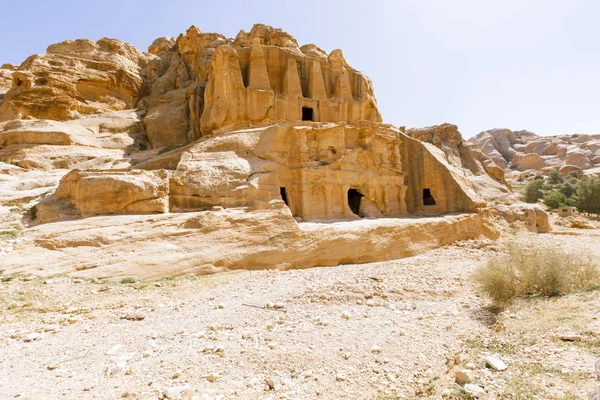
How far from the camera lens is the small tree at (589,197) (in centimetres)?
3466

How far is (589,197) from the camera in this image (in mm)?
35219

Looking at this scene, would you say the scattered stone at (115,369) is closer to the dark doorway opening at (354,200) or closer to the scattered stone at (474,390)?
the scattered stone at (474,390)

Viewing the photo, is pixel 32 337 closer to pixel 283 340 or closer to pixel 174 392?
pixel 174 392

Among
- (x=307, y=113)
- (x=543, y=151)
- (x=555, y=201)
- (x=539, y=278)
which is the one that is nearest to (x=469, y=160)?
(x=555, y=201)

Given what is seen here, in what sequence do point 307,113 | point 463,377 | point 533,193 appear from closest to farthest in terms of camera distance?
point 463,377 → point 307,113 → point 533,193

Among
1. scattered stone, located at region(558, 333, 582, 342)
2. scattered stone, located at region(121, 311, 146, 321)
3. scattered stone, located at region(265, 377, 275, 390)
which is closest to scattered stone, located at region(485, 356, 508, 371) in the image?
scattered stone, located at region(558, 333, 582, 342)

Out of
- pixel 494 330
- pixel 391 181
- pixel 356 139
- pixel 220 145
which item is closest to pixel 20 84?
pixel 220 145

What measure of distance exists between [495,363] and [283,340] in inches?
127

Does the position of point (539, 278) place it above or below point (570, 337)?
above

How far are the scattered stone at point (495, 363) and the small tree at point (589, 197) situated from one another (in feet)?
135

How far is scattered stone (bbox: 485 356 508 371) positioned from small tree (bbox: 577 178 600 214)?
135ft

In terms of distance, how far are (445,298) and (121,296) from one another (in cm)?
799

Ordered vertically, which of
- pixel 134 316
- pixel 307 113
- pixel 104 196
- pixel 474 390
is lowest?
pixel 474 390

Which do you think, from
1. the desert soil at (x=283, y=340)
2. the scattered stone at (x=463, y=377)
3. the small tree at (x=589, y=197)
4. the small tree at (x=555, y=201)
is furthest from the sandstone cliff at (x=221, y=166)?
the small tree at (x=555, y=201)
